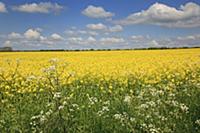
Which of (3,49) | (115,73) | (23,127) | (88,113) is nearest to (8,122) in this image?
(23,127)

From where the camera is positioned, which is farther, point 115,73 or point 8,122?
point 115,73

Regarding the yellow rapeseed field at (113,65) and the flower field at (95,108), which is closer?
the flower field at (95,108)

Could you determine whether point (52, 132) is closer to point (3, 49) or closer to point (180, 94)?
point (180, 94)

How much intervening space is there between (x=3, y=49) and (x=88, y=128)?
46640 millimetres

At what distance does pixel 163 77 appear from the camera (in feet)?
46.8

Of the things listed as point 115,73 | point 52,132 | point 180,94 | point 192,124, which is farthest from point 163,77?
point 52,132

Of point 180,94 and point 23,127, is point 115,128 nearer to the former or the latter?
point 23,127

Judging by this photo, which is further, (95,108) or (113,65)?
(113,65)

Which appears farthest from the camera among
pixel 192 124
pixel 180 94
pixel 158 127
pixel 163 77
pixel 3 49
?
pixel 3 49

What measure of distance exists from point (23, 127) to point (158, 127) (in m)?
2.38

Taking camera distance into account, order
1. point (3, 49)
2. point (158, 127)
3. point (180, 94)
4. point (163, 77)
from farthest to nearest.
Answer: point (3, 49) → point (163, 77) → point (180, 94) → point (158, 127)

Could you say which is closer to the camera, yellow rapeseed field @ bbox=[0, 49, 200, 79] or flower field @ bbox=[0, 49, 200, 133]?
flower field @ bbox=[0, 49, 200, 133]

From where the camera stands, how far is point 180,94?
8.42 metres

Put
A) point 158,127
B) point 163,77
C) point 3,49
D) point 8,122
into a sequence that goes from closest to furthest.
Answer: point 158,127 < point 8,122 < point 163,77 < point 3,49
